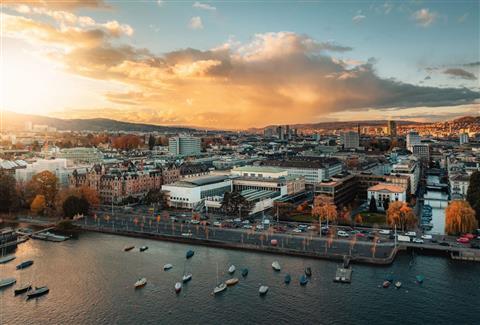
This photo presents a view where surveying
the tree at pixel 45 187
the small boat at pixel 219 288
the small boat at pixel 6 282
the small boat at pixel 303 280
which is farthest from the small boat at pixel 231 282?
the tree at pixel 45 187

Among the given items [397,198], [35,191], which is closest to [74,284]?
[35,191]

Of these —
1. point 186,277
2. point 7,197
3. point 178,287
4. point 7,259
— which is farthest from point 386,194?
point 7,197

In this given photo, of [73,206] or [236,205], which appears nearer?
[73,206]

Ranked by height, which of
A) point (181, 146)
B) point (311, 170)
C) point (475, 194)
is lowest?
point (475, 194)

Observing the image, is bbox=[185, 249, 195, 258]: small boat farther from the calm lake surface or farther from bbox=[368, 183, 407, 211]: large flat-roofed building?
bbox=[368, 183, 407, 211]: large flat-roofed building

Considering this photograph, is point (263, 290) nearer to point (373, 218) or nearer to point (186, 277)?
point (186, 277)

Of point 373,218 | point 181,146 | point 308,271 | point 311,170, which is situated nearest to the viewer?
point 308,271

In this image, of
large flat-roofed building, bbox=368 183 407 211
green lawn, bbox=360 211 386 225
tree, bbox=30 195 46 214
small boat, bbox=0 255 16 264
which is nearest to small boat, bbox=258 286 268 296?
green lawn, bbox=360 211 386 225
